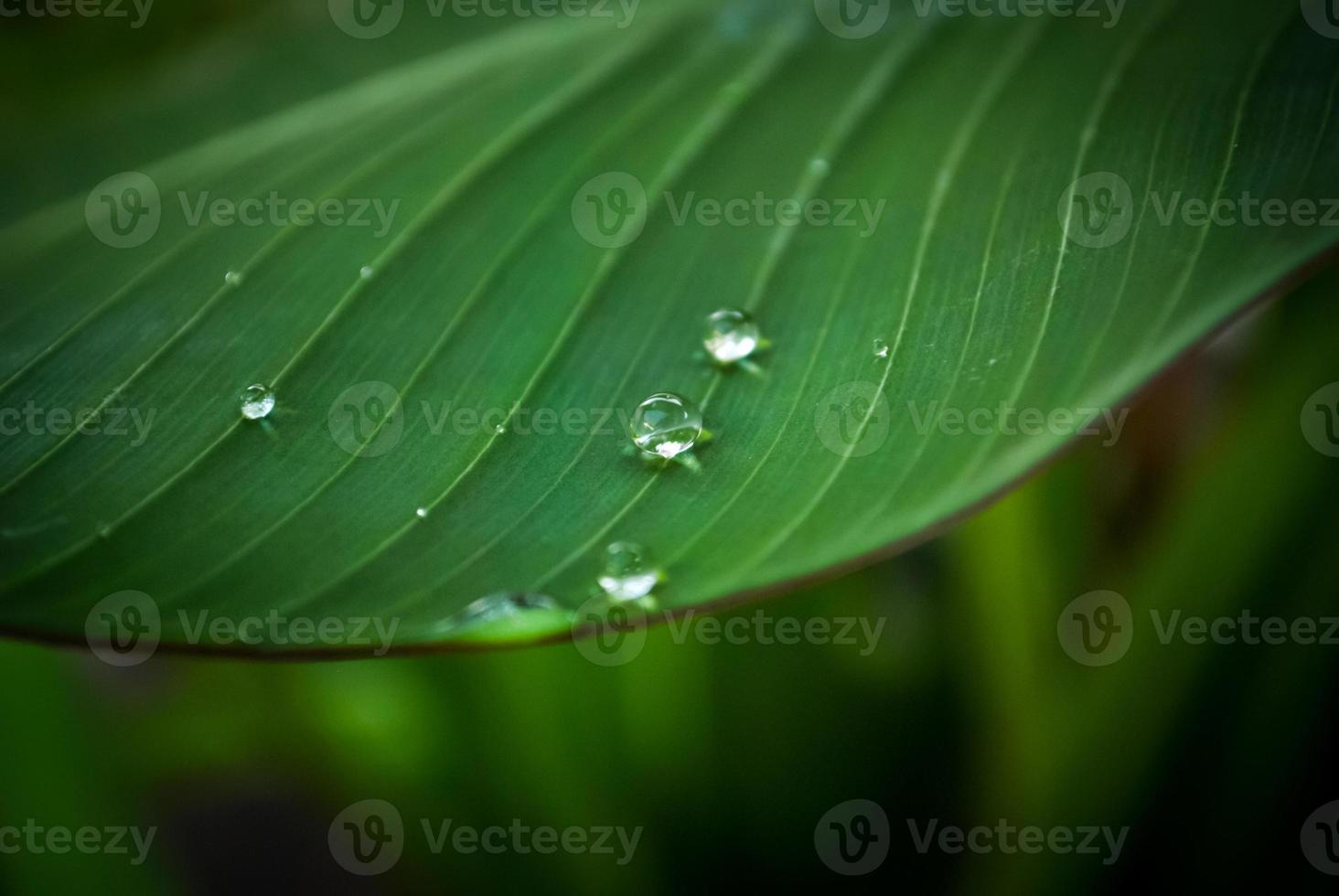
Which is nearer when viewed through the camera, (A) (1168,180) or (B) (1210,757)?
(A) (1168,180)

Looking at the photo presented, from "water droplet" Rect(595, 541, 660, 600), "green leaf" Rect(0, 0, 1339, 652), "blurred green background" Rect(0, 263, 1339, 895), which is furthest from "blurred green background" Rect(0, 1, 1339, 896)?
"water droplet" Rect(595, 541, 660, 600)

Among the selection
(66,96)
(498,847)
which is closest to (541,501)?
(498,847)

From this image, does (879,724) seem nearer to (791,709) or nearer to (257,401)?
(791,709)

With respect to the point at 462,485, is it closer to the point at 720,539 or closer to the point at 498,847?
the point at 720,539

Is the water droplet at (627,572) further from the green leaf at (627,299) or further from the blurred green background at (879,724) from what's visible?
the blurred green background at (879,724)

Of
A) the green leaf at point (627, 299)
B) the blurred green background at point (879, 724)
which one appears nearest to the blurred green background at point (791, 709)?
the blurred green background at point (879, 724)
